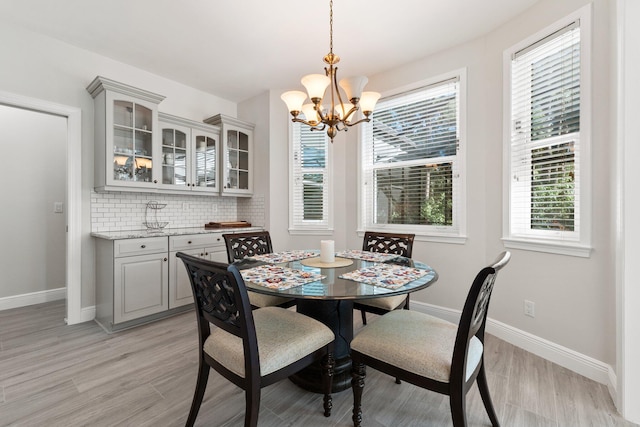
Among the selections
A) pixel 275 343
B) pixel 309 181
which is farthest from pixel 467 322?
pixel 309 181

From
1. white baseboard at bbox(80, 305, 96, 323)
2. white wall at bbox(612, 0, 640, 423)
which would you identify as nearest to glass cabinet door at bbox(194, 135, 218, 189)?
white baseboard at bbox(80, 305, 96, 323)

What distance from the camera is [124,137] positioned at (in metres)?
2.93

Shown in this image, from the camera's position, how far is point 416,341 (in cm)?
133

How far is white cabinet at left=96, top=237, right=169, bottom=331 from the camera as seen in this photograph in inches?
103

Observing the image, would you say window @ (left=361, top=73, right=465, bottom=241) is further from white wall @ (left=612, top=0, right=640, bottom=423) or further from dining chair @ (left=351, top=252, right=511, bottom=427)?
dining chair @ (left=351, top=252, right=511, bottom=427)

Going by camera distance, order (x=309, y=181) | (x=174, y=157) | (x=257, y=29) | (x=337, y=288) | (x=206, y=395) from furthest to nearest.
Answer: (x=309, y=181)
(x=174, y=157)
(x=257, y=29)
(x=206, y=395)
(x=337, y=288)

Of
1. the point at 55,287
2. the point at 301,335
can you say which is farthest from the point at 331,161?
the point at 55,287

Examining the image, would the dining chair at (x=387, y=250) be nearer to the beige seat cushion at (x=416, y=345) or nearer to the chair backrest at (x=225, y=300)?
the beige seat cushion at (x=416, y=345)

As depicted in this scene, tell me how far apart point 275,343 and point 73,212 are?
8.81ft

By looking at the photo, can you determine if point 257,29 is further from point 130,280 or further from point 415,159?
point 130,280

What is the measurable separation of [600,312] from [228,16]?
347cm

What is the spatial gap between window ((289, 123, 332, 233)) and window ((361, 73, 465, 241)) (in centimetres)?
52

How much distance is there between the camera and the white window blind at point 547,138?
6.82 feet

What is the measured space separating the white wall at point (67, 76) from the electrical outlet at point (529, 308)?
397 cm
